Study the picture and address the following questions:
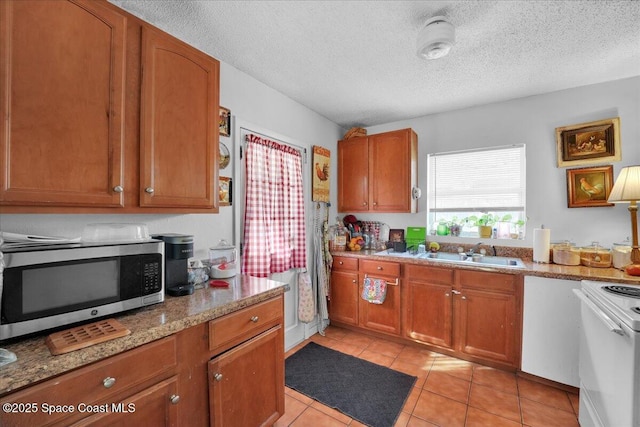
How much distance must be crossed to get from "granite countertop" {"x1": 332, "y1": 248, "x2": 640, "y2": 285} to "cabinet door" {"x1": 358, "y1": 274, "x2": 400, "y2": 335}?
0.99ft

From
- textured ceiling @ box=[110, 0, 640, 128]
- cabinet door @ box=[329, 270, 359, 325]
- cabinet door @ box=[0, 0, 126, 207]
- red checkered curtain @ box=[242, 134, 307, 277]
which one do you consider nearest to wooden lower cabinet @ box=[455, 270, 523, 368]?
cabinet door @ box=[329, 270, 359, 325]

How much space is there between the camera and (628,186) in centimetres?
198

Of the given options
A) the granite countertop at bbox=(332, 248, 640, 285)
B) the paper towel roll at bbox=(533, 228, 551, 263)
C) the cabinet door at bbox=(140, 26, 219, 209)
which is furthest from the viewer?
the paper towel roll at bbox=(533, 228, 551, 263)

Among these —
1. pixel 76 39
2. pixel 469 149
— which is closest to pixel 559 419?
pixel 469 149

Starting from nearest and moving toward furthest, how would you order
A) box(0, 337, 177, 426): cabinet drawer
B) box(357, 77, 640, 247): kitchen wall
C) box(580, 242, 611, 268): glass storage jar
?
box(0, 337, 177, 426): cabinet drawer → box(580, 242, 611, 268): glass storage jar → box(357, 77, 640, 247): kitchen wall

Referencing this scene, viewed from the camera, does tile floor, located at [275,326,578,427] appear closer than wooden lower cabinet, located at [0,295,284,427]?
No

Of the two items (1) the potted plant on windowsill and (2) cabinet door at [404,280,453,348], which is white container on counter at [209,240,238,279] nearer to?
(2) cabinet door at [404,280,453,348]

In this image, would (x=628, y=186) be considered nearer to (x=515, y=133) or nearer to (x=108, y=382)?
(x=515, y=133)

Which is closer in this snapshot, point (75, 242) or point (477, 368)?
point (75, 242)

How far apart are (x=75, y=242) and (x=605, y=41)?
318cm

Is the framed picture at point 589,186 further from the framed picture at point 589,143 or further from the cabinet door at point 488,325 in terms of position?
the cabinet door at point 488,325

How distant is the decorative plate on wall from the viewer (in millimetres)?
1996

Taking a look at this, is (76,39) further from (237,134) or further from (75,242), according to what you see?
(237,134)

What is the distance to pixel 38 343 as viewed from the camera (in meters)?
0.90
